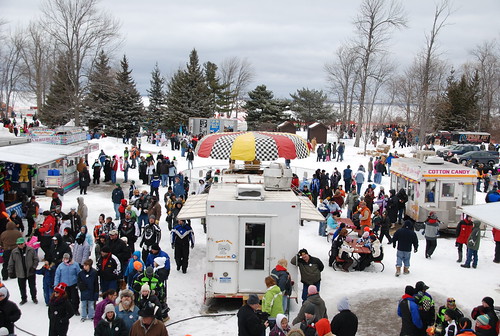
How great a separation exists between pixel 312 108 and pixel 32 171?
41.7 metres

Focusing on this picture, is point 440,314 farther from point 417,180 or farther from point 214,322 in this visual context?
point 417,180

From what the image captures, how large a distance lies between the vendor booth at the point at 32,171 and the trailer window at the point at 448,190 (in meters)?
13.2

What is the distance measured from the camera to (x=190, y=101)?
43969mm

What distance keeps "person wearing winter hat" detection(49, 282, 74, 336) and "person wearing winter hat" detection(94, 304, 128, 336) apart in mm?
1232

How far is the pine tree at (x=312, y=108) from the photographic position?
5581 cm

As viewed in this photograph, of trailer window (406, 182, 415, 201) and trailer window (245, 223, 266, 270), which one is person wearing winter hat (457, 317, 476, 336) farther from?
trailer window (406, 182, 415, 201)

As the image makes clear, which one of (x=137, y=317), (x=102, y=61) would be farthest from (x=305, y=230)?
(x=102, y=61)

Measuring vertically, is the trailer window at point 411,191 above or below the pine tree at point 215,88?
below

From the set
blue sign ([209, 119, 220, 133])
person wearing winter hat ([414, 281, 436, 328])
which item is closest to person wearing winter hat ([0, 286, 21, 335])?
person wearing winter hat ([414, 281, 436, 328])

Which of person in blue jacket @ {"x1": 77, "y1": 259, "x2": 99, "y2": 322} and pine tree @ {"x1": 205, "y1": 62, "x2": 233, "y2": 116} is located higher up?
pine tree @ {"x1": 205, "y1": 62, "x2": 233, "y2": 116}

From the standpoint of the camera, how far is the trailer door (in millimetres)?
9180

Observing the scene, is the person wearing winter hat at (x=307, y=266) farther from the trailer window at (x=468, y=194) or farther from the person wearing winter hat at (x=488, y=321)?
the trailer window at (x=468, y=194)

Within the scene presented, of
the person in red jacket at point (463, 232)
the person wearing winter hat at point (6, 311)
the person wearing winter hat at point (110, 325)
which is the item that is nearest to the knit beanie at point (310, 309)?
the person wearing winter hat at point (110, 325)

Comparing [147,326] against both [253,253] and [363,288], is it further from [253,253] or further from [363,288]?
[363,288]
